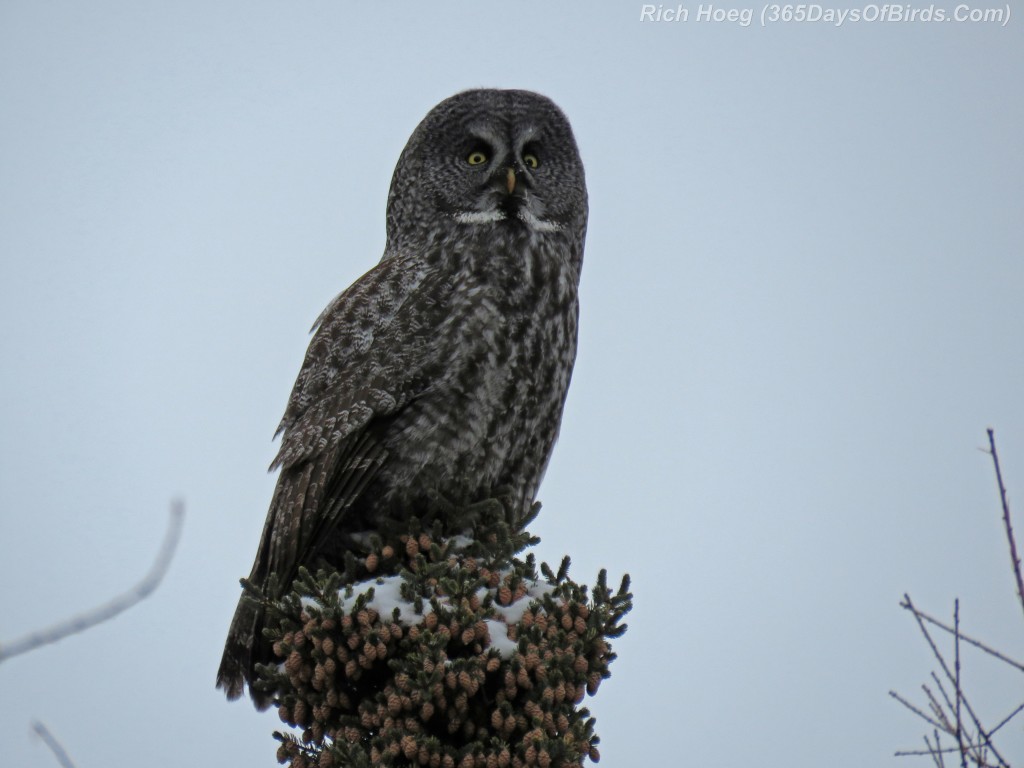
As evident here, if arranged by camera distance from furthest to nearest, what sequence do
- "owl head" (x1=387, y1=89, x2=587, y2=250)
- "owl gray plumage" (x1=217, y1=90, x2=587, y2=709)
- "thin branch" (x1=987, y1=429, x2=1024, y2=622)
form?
"owl head" (x1=387, y1=89, x2=587, y2=250) < "owl gray plumage" (x1=217, y1=90, x2=587, y2=709) < "thin branch" (x1=987, y1=429, x2=1024, y2=622)

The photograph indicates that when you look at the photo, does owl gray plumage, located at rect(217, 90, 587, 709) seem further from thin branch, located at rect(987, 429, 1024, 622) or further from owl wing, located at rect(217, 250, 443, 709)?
thin branch, located at rect(987, 429, 1024, 622)

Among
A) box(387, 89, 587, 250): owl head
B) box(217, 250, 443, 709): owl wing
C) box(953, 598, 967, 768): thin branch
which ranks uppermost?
box(387, 89, 587, 250): owl head

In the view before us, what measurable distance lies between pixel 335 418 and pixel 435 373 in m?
0.41

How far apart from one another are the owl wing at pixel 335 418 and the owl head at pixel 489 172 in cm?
46

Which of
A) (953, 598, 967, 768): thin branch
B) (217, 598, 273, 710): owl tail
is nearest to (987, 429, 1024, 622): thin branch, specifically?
(953, 598, 967, 768): thin branch

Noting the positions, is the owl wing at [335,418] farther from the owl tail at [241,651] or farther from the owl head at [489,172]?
the owl head at [489,172]

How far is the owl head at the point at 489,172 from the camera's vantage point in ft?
17.1

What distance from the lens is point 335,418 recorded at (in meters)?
4.55

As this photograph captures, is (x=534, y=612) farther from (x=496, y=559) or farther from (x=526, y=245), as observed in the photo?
(x=526, y=245)

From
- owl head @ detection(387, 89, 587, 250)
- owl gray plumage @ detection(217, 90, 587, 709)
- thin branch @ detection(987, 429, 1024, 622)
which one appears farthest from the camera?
owl head @ detection(387, 89, 587, 250)

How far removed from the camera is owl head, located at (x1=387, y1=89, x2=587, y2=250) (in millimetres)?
5203

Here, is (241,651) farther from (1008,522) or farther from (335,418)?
(1008,522)

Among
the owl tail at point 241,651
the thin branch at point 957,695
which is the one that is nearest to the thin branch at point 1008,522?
the thin branch at point 957,695

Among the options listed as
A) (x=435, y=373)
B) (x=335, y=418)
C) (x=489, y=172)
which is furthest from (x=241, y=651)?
(x=489, y=172)
